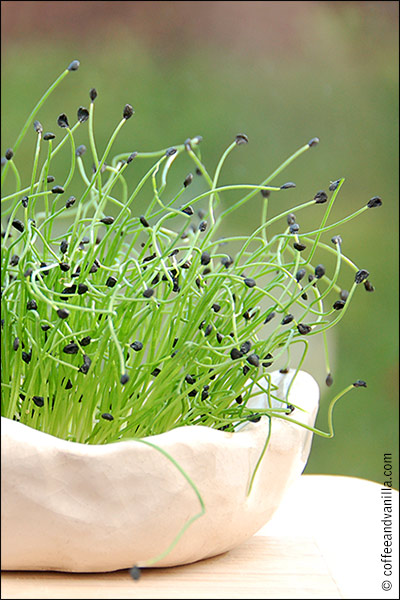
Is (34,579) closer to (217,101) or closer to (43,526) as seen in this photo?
(43,526)

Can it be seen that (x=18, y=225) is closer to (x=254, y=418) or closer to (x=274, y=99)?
(x=254, y=418)

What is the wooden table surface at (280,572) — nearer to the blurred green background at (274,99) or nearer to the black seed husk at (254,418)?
the black seed husk at (254,418)

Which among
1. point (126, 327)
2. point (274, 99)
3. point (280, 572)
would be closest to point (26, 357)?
point (126, 327)

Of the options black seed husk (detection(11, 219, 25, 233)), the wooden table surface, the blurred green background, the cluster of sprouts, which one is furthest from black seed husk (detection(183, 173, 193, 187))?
the blurred green background

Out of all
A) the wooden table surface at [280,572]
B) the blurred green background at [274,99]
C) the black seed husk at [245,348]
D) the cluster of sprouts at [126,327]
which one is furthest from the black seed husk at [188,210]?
the blurred green background at [274,99]

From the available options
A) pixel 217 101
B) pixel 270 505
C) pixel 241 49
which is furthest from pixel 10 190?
pixel 270 505

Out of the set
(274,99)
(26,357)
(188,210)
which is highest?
(274,99)
